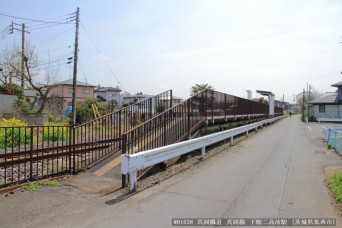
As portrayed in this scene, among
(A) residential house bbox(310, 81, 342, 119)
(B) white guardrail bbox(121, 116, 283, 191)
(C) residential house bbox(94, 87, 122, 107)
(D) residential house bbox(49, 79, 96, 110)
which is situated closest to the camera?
(B) white guardrail bbox(121, 116, 283, 191)

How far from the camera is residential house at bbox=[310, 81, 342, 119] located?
183ft

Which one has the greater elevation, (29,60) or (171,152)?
(29,60)

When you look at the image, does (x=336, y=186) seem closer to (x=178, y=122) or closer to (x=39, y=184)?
(x=178, y=122)

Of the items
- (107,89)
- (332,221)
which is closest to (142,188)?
(332,221)

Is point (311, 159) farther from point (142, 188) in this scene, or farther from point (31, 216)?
point (31, 216)

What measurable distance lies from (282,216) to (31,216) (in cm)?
427

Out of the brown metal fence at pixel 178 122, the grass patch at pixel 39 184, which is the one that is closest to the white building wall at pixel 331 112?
the brown metal fence at pixel 178 122

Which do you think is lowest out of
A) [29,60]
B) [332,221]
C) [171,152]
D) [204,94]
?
[332,221]

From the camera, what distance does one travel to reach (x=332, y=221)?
5125mm

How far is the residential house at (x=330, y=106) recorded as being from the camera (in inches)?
2191

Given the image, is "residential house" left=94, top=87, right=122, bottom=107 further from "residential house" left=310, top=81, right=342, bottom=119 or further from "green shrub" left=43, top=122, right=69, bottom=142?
"green shrub" left=43, top=122, right=69, bottom=142

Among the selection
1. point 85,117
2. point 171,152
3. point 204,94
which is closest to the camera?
point 171,152

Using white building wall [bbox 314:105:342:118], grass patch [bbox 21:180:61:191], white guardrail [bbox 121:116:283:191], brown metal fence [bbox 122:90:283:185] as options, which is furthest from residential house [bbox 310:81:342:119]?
grass patch [bbox 21:180:61:191]

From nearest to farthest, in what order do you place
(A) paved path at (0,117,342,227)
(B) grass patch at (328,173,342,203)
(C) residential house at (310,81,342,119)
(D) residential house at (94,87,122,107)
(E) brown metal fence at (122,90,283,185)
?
1. (A) paved path at (0,117,342,227)
2. (B) grass patch at (328,173,342,203)
3. (E) brown metal fence at (122,90,283,185)
4. (C) residential house at (310,81,342,119)
5. (D) residential house at (94,87,122,107)
